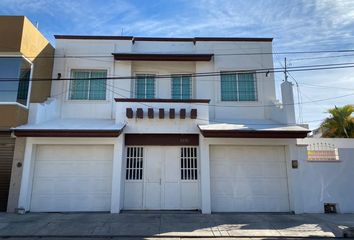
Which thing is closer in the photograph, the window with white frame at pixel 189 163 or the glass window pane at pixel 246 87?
the window with white frame at pixel 189 163

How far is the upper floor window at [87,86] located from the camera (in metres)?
12.4

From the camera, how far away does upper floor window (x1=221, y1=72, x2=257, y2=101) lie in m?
12.6

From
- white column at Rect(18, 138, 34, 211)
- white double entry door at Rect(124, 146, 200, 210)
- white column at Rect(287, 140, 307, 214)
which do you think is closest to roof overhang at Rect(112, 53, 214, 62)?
white double entry door at Rect(124, 146, 200, 210)

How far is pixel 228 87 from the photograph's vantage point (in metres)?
12.6

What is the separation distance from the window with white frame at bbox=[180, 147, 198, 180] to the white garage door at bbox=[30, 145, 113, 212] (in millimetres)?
3138

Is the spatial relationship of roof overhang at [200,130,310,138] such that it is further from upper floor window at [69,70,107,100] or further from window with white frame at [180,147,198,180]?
upper floor window at [69,70,107,100]

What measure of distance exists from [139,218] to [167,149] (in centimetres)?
313

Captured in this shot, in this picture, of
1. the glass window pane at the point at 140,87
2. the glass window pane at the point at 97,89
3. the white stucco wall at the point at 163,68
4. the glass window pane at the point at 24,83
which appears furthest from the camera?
the glass window pane at the point at 140,87

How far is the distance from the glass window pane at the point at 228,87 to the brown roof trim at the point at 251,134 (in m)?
2.96

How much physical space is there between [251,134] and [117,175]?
562 centimetres

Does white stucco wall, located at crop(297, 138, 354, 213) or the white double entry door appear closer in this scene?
white stucco wall, located at crop(297, 138, 354, 213)

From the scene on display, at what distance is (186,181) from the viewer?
10.8m

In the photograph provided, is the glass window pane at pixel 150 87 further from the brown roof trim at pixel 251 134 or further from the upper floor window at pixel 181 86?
the brown roof trim at pixel 251 134

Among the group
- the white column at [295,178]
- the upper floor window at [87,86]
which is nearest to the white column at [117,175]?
the upper floor window at [87,86]
